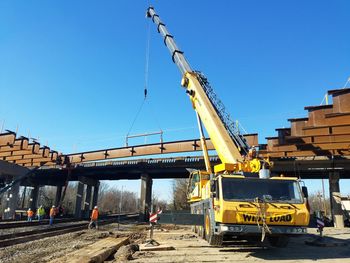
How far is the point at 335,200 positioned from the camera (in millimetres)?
31406

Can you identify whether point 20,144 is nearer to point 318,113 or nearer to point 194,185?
point 194,185

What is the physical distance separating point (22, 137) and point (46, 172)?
2090 centimetres

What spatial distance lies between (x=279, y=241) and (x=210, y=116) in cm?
610

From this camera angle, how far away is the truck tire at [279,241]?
11297 mm

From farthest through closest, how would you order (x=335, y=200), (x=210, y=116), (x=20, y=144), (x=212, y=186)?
(x=335, y=200) → (x=20, y=144) → (x=210, y=116) → (x=212, y=186)

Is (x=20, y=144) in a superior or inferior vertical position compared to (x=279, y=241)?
superior

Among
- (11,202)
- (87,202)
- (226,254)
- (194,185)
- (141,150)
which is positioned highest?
(141,150)

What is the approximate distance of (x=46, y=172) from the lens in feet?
160

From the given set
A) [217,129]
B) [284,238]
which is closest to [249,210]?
[284,238]

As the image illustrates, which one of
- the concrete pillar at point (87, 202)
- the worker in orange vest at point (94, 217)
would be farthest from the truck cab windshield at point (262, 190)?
the concrete pillar at point (87, 202)

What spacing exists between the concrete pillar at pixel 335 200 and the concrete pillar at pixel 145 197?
19162 millimetres

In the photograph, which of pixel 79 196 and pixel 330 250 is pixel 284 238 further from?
pixel 79 196

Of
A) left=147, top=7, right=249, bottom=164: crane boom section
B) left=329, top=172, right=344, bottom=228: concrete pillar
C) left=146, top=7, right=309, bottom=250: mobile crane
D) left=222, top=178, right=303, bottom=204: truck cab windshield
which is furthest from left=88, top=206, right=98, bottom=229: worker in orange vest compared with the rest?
left=329, top=172, right=344, bottom=228: concrete pillar

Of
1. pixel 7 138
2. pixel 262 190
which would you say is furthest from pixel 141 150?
pixel 262 190
